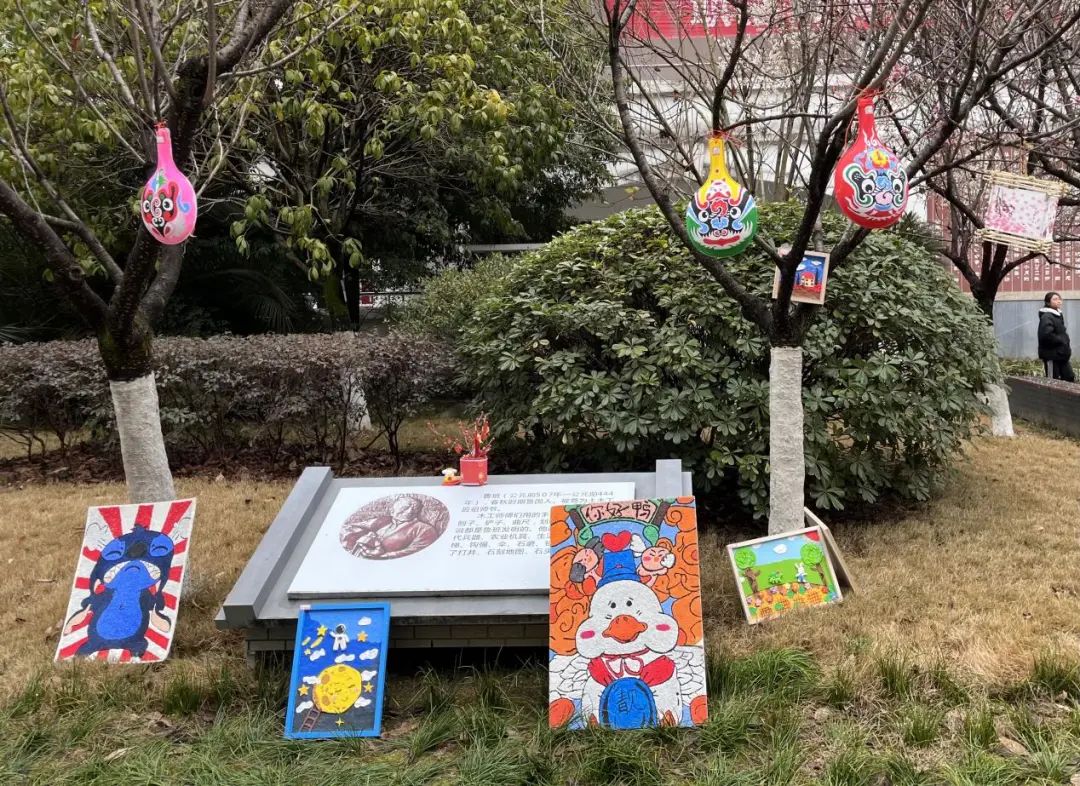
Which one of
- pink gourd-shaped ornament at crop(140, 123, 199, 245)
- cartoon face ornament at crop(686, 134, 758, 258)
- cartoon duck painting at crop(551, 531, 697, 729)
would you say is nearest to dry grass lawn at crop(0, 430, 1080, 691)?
cartoon duck painting at crop(551, 531, 697, 729)

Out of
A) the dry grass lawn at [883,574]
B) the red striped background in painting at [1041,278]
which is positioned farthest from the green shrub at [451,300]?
the red striped background in painting at [1041,278]

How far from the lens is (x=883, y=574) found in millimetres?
4184

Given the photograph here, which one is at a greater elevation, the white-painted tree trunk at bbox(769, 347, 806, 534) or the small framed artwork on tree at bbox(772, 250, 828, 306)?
the small framed artwork on tree at bbox(772, 250, 828, 306)

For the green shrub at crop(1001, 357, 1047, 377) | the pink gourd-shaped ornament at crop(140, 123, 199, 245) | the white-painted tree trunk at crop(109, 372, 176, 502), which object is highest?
the pink gourd-shaped ornament at crop(140, 123, 199, 245)

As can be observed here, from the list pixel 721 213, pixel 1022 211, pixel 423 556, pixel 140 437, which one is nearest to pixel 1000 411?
pixel 1022 211

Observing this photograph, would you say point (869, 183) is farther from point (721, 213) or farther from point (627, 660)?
point (627, 660)

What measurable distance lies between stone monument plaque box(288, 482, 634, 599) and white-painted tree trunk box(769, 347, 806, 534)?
0.90 metres

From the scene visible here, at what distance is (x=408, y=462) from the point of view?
7031mm

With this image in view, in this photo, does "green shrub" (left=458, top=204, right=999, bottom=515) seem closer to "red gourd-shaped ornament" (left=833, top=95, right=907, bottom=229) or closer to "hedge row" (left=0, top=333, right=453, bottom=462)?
"hedge row" (left=0, top=333, right=453, bottom=462)

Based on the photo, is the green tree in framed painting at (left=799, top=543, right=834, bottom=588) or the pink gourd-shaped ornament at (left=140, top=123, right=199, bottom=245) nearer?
the pink gourd-shaped ornament at (left=140, top=123, right=199, bottom=245)

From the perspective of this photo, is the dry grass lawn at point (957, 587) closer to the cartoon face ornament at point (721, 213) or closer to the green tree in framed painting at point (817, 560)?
the green tree in framed painting at point (817, 560)

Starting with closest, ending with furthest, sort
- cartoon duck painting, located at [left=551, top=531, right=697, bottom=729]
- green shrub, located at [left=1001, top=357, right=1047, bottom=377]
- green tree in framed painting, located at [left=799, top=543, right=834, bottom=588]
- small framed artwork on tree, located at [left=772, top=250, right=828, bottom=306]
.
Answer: cartoon duck painting, located at [left=551, top=531, right=697, bottom=729], green tree in framed painting, located at [left=799, top=543, right=834, bottom=588], small framed artwork on tree, located at [left=772, top=250, right=828, bottom=306], green shrub, located at [left=1001, top=357, right=1047, bottom=377]

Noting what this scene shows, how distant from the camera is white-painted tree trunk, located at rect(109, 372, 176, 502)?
3.93 meters

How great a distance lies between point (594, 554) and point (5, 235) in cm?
987
